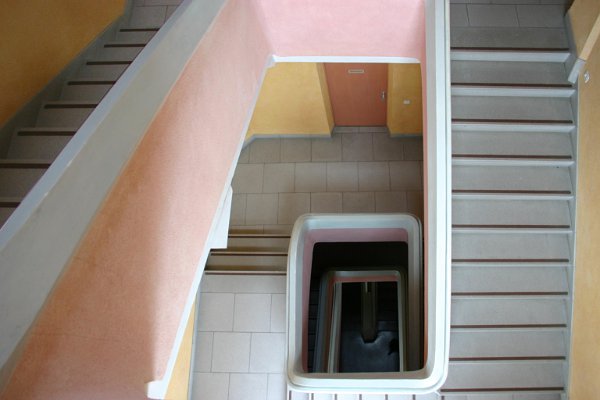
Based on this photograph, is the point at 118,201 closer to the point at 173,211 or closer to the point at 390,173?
the point at 173,211

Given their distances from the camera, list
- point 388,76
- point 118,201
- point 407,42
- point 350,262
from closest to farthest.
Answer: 1. point 118,201
2. point 407,42
3. point 388,76
4. point 350,262

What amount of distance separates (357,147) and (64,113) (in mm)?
5596

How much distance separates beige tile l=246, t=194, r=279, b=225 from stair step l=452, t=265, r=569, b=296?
13.3ft

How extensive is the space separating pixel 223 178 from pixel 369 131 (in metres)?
5.13

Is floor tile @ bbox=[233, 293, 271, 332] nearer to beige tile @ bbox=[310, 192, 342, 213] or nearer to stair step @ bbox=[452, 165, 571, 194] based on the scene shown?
beige tile @ bbox=[310, 192, 342, 213]

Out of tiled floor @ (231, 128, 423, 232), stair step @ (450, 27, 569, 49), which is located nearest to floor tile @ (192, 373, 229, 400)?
tiled floor @ (231, 128, 423, 232)

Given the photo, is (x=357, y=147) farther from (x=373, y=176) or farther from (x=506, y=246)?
(x=506, y=246)

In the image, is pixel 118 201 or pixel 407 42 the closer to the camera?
pixel 118 201

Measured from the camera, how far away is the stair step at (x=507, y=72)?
455 centimetres

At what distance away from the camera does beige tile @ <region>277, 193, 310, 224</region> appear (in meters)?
7.86

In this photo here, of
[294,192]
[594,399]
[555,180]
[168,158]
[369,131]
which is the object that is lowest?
[594,399]

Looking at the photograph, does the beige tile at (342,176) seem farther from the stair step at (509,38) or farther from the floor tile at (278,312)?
the stair step at (509,38)

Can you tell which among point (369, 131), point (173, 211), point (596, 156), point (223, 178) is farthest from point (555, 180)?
point (369, 131)

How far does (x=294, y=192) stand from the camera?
8047mm
